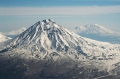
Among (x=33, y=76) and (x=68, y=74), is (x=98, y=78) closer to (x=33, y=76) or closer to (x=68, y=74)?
(x=68, y=74)

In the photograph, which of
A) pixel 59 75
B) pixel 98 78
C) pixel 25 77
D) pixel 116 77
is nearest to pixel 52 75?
pixel 59 75

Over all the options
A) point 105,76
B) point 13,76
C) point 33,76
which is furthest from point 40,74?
point 105,76

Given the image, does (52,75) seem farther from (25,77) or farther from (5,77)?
(5,77)

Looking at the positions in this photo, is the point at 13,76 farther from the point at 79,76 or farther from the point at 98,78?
the point at 98,78

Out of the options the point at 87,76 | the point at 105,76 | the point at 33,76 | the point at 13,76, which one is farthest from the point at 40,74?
the point at 105,76

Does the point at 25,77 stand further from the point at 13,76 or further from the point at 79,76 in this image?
the point at 79,76

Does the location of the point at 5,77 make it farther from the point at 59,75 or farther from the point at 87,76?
the point at 87,76
